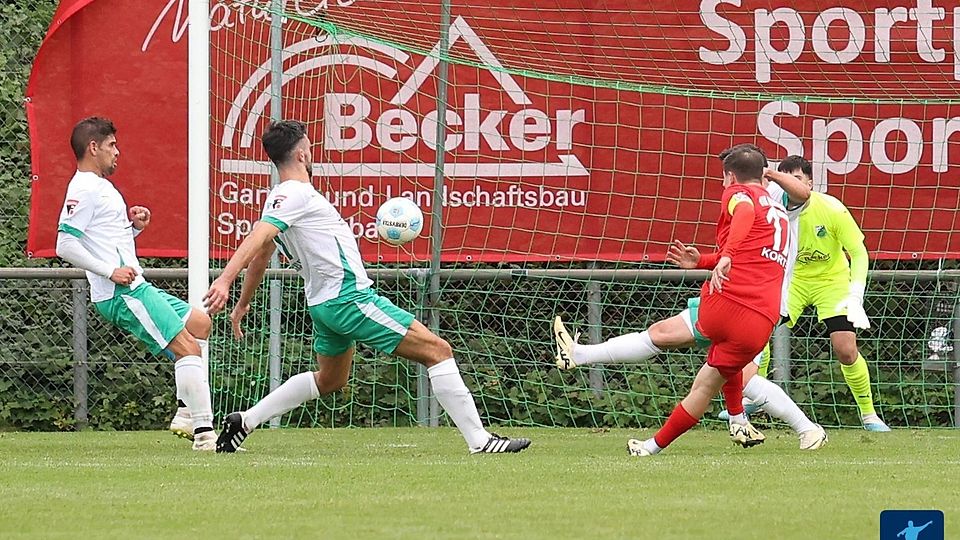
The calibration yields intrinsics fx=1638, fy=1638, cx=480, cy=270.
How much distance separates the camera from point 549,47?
1266 cm

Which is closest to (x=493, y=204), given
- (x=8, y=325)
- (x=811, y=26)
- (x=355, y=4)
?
(x=355, y=4)

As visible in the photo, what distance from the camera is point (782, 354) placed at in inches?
491

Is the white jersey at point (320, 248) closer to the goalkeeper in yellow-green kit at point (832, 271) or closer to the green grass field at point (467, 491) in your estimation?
the green grass field at point (467, 491)

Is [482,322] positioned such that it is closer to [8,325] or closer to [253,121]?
[253,121]

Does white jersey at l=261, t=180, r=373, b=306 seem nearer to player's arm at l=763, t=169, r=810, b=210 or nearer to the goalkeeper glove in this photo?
player's arm at l=763, t=169, r=810, b=210

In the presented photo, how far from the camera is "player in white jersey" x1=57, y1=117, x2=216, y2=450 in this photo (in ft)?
29.2

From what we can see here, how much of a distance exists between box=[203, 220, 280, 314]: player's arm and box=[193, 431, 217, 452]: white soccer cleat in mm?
1155

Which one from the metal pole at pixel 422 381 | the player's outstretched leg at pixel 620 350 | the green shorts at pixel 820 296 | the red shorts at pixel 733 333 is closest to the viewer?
the red shorts at pixel 733 333

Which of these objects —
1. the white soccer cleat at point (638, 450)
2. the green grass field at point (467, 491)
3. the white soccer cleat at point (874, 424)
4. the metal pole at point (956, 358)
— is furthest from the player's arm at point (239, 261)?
the metal pole at point (956, 358)

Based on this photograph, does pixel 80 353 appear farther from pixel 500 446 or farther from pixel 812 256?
pixel 812 256

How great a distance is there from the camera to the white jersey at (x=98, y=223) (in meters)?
8.91

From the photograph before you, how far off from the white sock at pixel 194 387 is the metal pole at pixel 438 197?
3347mm

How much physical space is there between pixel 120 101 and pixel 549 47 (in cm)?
329

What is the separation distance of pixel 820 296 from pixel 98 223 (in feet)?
15.6
